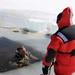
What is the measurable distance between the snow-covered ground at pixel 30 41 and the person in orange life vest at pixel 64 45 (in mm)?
1228

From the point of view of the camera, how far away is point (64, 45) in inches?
115

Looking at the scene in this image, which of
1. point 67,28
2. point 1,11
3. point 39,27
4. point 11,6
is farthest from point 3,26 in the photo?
point 67,28

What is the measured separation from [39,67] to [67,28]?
5.53 feet

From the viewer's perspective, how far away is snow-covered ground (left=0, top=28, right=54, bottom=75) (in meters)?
4.21

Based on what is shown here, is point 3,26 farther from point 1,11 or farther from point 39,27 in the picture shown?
point 1,11

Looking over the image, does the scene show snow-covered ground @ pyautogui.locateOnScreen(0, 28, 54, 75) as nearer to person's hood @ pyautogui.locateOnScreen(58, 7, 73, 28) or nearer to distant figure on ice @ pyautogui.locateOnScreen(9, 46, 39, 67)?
distant figure on ice @ pyautogui.locateOnScreen(9, 46, 39, 67)

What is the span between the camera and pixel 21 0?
11195 millimetres

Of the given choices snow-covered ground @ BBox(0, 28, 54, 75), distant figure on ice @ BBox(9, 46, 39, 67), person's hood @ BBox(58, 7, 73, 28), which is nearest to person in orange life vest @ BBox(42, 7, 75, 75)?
person's hood @ BBox(58, 7, 73, 28)

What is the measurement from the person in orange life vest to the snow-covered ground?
1.23 m

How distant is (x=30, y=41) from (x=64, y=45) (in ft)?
10.7

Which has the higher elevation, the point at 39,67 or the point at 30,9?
the point at 30,9

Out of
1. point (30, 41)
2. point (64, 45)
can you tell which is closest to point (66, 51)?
point (64, 45)

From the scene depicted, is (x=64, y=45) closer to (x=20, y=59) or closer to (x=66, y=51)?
(x=66, y=51)

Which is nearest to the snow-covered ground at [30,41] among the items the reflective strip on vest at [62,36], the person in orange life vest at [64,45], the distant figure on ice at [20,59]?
the distant figure on ice at [20,59]
